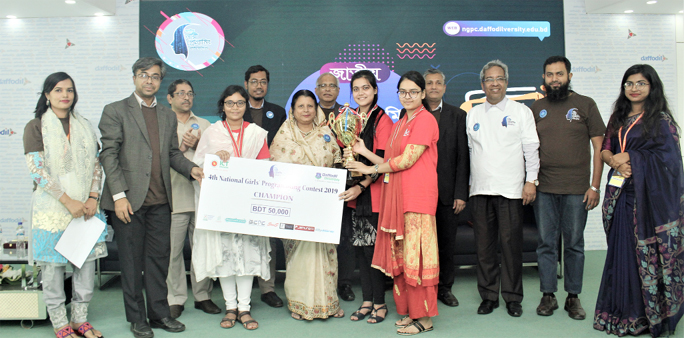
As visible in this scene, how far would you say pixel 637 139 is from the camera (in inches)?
112

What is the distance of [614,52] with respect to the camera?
5.44 m

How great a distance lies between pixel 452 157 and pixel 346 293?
1.45 metres

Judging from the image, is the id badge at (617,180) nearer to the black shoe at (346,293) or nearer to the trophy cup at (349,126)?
the trophy cup at (349,126)

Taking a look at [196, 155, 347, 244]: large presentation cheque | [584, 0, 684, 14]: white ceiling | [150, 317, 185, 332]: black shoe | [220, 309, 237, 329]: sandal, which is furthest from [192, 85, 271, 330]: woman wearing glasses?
[584, 0, 684, 14]: white ceiling

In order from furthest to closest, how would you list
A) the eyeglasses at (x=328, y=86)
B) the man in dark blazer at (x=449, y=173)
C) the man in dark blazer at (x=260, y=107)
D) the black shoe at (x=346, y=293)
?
the man in dark blazer at (x=260, y=107)
the eyeglasses at (x=328, y=86)
the black shoe at (x=346, y=293)
the man in dark blazer at (x=449, y=173)

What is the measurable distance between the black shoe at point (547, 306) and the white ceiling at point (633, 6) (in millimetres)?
3680

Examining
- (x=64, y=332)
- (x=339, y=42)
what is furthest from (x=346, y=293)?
(x=339, y=42)

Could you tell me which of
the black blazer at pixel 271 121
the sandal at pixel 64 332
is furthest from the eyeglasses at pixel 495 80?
the sandal at pixel 64 332

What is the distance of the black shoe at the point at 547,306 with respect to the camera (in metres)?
3.26

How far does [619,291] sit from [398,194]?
1.55 meters

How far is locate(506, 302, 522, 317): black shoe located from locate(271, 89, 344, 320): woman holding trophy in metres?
1.27

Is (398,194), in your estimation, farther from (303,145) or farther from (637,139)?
(637,139)

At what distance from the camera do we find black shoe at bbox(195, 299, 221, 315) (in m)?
3.44

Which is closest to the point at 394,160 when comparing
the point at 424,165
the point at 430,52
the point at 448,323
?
the point at 424,165
